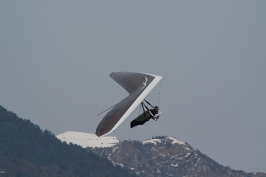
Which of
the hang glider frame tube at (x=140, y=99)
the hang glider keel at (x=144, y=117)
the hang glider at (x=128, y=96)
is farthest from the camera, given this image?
the hang glider keel at (x=144, y=117)

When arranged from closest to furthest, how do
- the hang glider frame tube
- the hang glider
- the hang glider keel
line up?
the hang glider frame tube → the hang glider → the hang glider keel

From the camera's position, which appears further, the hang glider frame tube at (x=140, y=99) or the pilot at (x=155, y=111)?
the pilot at (x=155, y=111)

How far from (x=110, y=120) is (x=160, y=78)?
26.9m

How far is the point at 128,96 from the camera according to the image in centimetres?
14812

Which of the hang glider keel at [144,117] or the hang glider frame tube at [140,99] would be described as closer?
the hang glider frame tube at [140,99]

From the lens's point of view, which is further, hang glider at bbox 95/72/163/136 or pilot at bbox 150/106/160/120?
pilot at bbox 150/106/160/120

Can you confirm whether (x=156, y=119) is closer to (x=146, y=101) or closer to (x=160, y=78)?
(x=146, y=101)

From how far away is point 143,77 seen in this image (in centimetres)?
16012

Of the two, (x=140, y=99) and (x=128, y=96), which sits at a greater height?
(x=128, y=96)

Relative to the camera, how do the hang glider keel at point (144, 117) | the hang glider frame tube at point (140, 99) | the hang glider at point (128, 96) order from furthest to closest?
the hang glider keel at point (144, 117) → the hang glider at point (128, 96) → the hang glider frame tube at point (140, 99)

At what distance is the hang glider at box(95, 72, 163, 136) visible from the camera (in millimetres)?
126956

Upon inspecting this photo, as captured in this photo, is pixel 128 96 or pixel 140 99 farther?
pixel 128 96

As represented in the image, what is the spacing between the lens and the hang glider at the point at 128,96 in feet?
417

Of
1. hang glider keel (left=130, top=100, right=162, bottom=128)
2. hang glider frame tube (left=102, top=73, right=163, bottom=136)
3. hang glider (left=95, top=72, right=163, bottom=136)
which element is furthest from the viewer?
hang glider keel (left=130, top=100, right=162, bottom=128)
